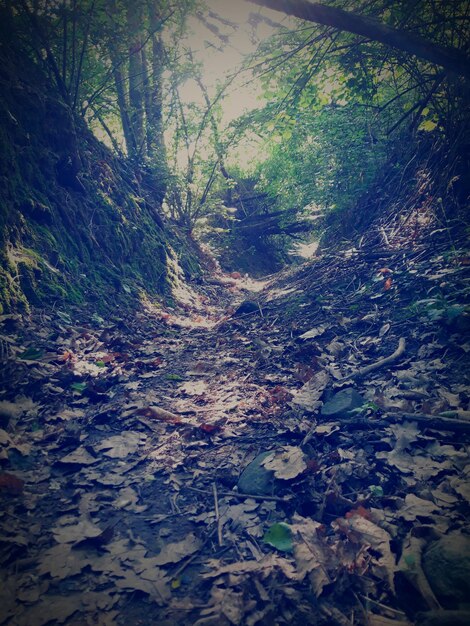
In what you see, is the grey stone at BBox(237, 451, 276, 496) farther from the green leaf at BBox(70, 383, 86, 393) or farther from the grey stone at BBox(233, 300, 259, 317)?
the grey stone at BBox(233, 300, 259, 317)

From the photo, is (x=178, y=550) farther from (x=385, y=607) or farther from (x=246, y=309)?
(x=246, y=309)

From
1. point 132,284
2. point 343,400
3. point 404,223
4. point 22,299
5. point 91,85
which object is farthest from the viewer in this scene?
point 91,85

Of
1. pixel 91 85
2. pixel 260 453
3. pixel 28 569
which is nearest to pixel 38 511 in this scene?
pixel 28 569

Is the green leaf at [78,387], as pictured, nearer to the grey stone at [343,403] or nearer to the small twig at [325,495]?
the grey stone at [343,403]

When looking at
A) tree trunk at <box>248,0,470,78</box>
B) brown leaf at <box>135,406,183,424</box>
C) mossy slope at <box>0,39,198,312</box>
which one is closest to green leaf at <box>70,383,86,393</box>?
brown leaf at <box>135,406,183,424</box>

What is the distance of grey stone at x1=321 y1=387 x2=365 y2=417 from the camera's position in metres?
2.89

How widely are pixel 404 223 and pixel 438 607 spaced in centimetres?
630

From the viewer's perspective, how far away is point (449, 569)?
1516 mm

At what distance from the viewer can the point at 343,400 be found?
3.01m

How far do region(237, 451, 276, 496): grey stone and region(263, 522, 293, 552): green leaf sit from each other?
0.28m

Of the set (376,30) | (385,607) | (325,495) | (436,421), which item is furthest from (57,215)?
(385,607)

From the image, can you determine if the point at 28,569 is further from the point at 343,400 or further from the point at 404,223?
the point at 404,223

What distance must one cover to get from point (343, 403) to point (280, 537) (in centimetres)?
135

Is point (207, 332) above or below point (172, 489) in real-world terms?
above
